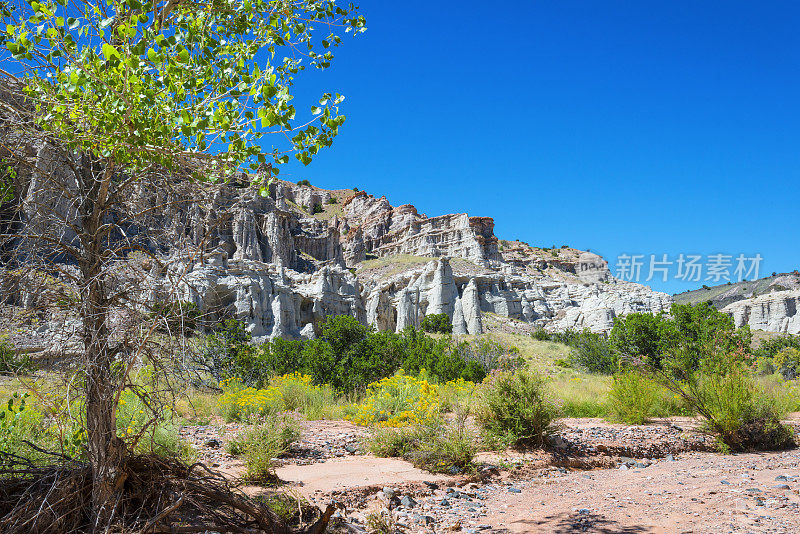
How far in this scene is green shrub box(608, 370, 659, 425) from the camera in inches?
392

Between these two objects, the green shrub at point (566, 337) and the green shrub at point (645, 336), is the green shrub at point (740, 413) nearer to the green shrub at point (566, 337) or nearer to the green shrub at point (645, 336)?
the green shrub at point (645, 336)

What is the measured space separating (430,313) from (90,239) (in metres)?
46.2

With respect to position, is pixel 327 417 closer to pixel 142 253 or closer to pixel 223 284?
pixel 142 253

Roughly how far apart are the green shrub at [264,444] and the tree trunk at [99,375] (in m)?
2.23

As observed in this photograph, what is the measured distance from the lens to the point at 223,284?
34.8m

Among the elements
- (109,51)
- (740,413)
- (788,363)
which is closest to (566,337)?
(788,363)

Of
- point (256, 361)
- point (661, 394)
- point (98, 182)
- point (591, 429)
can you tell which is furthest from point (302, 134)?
point (256, 361)

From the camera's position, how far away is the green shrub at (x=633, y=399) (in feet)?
32.7

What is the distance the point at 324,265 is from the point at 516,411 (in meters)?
57.7

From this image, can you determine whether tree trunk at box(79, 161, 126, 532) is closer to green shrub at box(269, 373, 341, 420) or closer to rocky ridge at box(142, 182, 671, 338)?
rocky ridge at box(142, 182, 671, 338)

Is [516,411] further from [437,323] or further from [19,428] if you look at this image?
[437,323]

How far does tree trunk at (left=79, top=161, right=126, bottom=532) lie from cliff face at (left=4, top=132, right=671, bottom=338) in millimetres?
196

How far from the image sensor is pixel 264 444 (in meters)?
5.52

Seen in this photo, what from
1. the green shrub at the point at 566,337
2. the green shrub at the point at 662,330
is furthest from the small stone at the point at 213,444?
the green shrub at the point at 566,337
